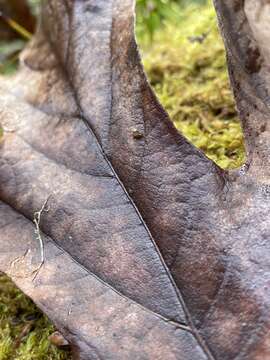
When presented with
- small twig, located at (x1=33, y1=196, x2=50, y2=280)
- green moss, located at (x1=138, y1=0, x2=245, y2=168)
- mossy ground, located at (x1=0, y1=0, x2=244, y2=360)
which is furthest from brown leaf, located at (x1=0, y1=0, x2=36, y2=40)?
small twig, located at (x1=33, y1=196, x2=50, y2=280)

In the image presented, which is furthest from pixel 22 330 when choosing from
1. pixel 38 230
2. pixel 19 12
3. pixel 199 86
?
pixel 19 12

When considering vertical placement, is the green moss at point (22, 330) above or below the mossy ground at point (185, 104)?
below

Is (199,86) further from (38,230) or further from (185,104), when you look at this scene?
(38,230)

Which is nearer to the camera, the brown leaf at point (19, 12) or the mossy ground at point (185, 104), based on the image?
the mossy ground at point (185, 104)

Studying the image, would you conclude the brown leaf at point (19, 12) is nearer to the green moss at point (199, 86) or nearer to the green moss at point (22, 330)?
the green moss at point (199, 86)

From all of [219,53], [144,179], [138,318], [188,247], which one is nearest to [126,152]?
[144,179]

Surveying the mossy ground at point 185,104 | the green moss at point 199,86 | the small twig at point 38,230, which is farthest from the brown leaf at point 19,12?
the small twig at point 38,230

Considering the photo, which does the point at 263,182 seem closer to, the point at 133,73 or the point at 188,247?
the point at 188,247
